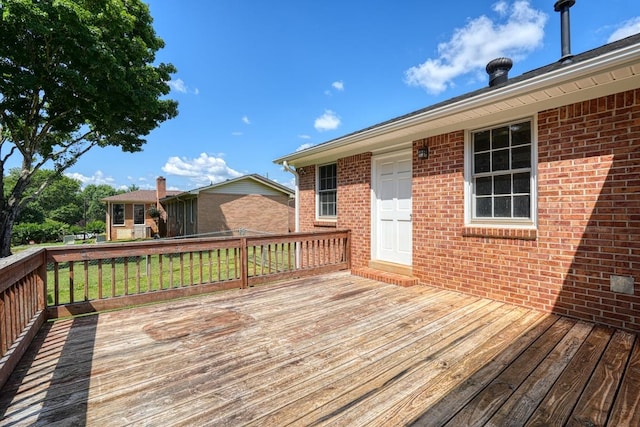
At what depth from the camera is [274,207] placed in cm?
1698

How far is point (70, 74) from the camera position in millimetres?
8148

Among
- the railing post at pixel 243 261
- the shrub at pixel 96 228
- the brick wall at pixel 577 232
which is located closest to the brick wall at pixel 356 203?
the brick wall at pixel 577 232

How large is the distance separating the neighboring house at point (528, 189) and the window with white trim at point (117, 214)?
900 inches

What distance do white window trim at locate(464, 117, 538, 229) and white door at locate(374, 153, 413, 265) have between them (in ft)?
3.42

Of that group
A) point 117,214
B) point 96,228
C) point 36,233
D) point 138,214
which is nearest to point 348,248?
point 138,214

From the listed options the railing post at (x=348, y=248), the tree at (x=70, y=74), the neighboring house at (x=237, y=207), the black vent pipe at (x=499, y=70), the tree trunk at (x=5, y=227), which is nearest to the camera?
the black vent pipe at (x=499, y=70)

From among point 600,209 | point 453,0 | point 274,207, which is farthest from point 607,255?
point 274,207

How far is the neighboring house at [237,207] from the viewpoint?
49.4 ft

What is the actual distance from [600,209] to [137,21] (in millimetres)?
13220

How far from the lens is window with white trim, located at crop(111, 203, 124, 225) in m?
22.1

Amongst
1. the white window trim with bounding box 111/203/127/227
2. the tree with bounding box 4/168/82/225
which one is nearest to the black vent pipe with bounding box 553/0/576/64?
the white window trim with bounding box 111/203/127/227

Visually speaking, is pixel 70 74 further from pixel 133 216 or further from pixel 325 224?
pixel 133 216

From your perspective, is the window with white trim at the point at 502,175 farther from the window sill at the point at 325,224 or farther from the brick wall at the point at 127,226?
the brick wall at the point at 127,226

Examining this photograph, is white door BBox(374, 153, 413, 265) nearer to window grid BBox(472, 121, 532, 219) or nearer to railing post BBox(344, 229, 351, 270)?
railing post BBox(344, 229, 351, 270)
